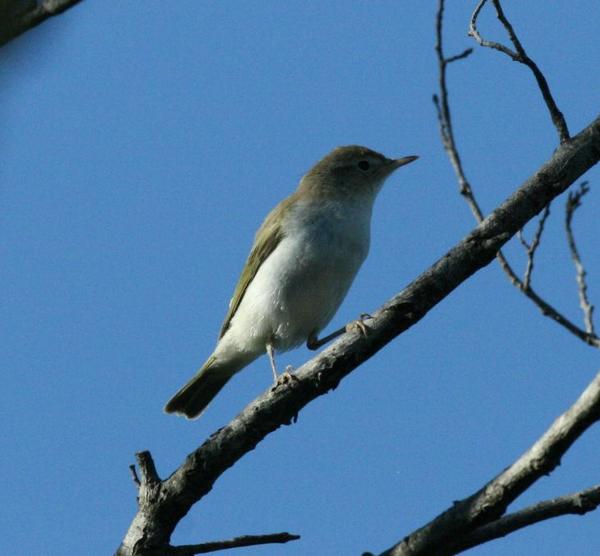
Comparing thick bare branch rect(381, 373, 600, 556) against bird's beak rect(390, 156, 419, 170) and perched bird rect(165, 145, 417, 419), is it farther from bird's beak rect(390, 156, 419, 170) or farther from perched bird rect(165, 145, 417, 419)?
bird's beak rect(390, 156, 419, 170)

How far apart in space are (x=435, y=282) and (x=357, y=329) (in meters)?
0.51

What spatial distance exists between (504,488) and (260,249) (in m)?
4.81

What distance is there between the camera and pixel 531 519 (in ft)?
11.6

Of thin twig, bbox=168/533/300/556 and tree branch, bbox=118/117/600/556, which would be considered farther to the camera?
thin twig, bbox=168/533/300/556

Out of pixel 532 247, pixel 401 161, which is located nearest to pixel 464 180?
pixel 532 247

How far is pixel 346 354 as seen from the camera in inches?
185

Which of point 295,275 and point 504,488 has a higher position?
point 295,275

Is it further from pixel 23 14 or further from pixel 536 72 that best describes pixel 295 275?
pixel 23 14


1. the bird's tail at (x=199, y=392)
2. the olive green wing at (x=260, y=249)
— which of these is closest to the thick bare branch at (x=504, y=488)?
the olive green wing at (x=260, y=249)

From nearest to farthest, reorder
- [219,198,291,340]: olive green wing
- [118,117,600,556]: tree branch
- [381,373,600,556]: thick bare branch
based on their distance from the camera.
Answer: [381,373,600,556]: thick bare branch, [118,117,600,556]: tree branch, [219,198,291,340]: olive green wing

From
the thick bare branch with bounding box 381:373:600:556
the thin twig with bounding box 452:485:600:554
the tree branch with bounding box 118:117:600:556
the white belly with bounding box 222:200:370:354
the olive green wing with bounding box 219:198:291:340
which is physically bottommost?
the thin twig with bounding box 452:485:600:554

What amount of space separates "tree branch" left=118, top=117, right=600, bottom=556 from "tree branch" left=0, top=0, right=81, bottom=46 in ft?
7.78

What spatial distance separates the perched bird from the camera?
7.54 meters

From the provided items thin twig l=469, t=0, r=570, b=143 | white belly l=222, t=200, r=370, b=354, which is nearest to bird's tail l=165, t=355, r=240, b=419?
white belly l=222, t=200, r=370, b=354
